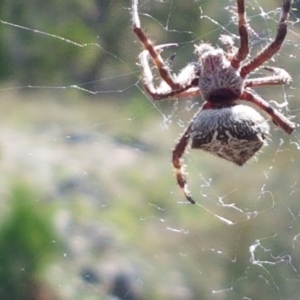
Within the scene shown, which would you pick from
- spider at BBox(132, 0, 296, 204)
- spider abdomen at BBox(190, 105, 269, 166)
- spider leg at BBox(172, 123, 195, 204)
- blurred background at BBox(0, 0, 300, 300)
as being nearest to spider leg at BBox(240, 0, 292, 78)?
spider at BBox(132, 0, 296, 204)

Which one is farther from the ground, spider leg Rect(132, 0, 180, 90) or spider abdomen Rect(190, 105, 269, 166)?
spider leg Rect(132, 0, 180, 90)

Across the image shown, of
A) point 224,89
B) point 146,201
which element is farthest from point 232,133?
point 146,201

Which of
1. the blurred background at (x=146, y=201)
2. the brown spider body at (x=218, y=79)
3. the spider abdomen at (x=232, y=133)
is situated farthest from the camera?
the blurred background at (x=146, y=201)

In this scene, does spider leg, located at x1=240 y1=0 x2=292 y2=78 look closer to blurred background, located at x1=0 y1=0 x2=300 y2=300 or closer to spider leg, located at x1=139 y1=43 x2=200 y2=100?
spider leg, located at x1=139 y1=43 x2=200 y2=100

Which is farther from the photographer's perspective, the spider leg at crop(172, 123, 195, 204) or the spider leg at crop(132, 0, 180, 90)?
the spider leg at crop(172, 123, 195, 204)

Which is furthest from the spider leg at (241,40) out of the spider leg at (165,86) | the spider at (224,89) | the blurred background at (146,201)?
the blurred background at (146,201)

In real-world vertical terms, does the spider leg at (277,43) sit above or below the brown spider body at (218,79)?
above

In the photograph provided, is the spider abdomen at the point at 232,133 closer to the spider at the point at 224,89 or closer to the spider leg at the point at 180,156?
the spider at the point at 224,89

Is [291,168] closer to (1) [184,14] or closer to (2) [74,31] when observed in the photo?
(1) [184,14]

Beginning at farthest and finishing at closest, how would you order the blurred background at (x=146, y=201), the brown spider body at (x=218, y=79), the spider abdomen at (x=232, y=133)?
the blurred background at (x=146, y=201) → the brown spider body at (x=218, y=79) → the spider abdomen at (x=232, y=133)

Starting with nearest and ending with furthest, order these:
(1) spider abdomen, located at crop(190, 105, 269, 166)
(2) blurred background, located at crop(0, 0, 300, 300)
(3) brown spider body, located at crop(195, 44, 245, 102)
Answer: (1) spider abdomen, located at crop(190, 105, 269, 166)
(3) brown spider body, located at crop(195, 44, 245, 102)
(2) blurred background, located at crop(0, 0, 300, 300)
